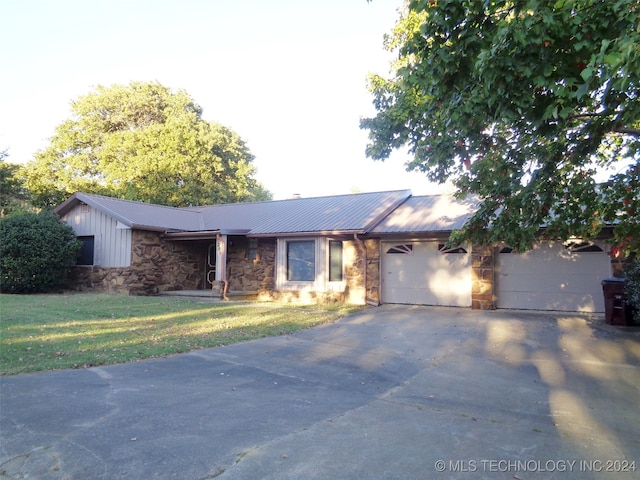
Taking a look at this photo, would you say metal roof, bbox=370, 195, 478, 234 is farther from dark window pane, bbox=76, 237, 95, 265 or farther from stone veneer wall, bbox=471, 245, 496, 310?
dark window pane, bbox=76, 237, 95, 265

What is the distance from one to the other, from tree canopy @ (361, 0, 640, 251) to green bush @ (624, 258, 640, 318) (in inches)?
95.7

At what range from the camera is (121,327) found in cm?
992

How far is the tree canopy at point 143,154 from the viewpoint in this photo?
30.5 meters

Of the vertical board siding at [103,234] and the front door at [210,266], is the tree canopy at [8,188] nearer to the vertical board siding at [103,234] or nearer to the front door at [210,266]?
the vertical board siding at [103,234]

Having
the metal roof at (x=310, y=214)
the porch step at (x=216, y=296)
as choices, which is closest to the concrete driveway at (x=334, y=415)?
the metal roof at (x=310, y=214)

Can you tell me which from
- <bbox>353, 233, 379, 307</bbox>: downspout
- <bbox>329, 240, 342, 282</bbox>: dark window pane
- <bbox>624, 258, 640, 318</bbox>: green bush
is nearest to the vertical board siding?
<bbox>329, 240, 342, 282</bbox>: dark window pane

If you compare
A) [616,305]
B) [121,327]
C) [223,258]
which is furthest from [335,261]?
[616,305]

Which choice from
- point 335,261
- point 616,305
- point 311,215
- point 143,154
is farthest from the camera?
point 143,154

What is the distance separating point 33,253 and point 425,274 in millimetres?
14824

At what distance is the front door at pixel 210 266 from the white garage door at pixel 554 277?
12.7 metres

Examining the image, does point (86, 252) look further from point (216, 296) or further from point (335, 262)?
point (335, 262)

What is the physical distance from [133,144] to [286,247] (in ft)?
64.6

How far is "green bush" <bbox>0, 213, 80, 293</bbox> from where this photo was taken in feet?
57.3

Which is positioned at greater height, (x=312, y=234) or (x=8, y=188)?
(x=8, y=188)
